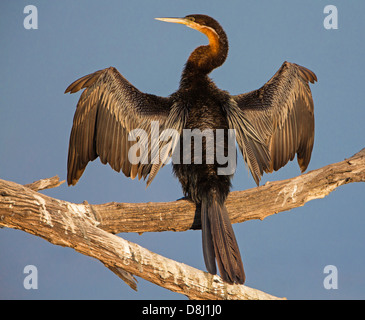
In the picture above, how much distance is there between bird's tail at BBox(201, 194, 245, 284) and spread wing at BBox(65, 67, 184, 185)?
805 mm

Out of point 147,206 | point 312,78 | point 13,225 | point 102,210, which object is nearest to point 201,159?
point 147,206

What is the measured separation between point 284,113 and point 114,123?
5.71 feet

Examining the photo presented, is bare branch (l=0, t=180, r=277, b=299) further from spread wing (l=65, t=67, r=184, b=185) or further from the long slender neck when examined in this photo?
the long slender neck

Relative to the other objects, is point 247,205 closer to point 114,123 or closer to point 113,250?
point 113,250

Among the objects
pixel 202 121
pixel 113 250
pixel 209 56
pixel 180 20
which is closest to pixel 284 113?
pixel 209 56

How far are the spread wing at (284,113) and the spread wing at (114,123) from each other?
0.89m

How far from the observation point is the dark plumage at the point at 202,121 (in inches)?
159

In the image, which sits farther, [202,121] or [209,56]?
[209,56]

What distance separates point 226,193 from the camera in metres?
3.97

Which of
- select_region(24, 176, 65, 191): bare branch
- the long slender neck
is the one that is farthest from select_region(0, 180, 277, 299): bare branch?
the long slender neck

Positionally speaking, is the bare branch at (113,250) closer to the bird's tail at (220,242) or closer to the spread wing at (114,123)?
the bird's tail at (220,242)

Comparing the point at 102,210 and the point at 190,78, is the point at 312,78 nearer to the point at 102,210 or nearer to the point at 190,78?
the point at 190,78

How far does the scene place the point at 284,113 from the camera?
4.98m

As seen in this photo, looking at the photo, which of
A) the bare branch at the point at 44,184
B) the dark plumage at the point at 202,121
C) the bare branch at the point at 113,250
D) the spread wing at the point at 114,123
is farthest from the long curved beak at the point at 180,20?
the bare branch at the point at 113,250
